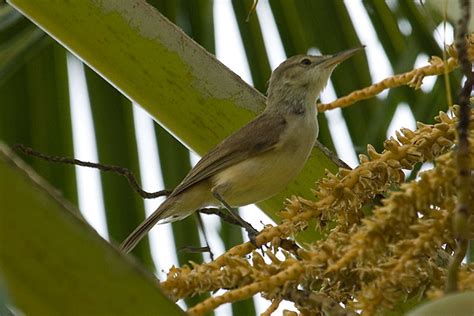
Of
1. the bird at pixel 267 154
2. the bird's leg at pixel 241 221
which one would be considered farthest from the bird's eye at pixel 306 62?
the bird's leg at pixel 241 221

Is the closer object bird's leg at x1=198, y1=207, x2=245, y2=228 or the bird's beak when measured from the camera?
the bird's beak

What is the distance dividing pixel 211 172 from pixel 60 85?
766mm

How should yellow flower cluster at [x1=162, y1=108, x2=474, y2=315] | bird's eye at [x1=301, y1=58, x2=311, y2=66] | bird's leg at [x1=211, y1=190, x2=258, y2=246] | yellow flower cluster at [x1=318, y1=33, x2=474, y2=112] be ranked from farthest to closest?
1. bird's eye at [x1=301, y1=58, x2=311, y2=66]
2. bird's leg at [x1=211, y1=190, x2=258, y2=246]
3. yellow flower cluster at [x1=318, y1=33, x2=474, y2=112]
4. yellow flower cluster at [x1=162, y1=108, x2=474, y2=315]

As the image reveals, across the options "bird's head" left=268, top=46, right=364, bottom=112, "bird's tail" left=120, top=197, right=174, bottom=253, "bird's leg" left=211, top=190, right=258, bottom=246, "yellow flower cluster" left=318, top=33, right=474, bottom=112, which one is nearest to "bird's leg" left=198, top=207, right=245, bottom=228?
"bird's leg" left=211, top=190, right=258, bottom=246

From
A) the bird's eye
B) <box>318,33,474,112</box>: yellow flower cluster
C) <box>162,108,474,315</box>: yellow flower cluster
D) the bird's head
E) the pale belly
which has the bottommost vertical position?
→ <box>162,108,474,315</box>: yellow flower cluster

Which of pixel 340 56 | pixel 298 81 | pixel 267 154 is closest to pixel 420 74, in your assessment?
pixel 340 56

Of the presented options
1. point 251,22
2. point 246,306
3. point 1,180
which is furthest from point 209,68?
point 1,180

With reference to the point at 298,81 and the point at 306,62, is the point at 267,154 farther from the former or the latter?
the point at 298,81

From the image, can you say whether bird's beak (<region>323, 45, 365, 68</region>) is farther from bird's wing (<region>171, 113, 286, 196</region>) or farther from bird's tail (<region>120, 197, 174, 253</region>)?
bird's tail (<region>120, 197, 174, 253</region>)

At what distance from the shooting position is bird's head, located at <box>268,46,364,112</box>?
2998 millimetres

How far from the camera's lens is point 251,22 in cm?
234

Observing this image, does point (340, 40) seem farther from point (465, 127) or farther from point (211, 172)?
point (465, 127)

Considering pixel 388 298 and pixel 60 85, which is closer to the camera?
pixel 388 298

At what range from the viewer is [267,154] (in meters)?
3.16
